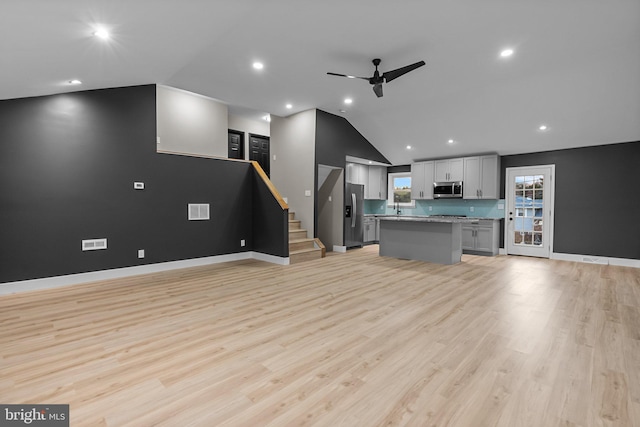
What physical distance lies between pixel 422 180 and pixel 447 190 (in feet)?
2.60

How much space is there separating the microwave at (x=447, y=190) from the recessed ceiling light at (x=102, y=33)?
7.51 metres

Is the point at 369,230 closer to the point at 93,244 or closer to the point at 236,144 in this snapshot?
the point at 236,144

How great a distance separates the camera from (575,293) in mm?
4121

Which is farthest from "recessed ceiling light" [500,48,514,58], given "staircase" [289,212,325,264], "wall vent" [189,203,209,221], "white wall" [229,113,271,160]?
"white wall" [229,113,271,160]

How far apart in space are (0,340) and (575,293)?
6.53m

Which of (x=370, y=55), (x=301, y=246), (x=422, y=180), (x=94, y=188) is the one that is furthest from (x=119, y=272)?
(x=422, y=180)

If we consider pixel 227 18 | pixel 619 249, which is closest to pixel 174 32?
pixel 227 18

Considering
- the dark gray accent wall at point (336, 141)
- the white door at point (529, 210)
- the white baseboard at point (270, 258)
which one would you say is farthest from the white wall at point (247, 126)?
the white door at point (529, 210)

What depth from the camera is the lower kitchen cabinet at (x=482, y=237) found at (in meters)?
7.21

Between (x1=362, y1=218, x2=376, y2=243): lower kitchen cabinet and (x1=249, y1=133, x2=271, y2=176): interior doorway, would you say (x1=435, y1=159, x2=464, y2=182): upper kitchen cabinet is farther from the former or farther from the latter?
(x1=249, y1=133, x2=271, y2=176): interior doorway

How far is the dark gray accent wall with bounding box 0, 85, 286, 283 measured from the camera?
3930mm

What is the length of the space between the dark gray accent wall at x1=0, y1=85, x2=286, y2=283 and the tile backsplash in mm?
4710

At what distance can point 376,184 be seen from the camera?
30.3ft

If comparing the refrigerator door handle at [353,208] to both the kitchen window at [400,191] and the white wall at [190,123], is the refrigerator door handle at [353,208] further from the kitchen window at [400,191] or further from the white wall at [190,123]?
the white wall at [190,123]
